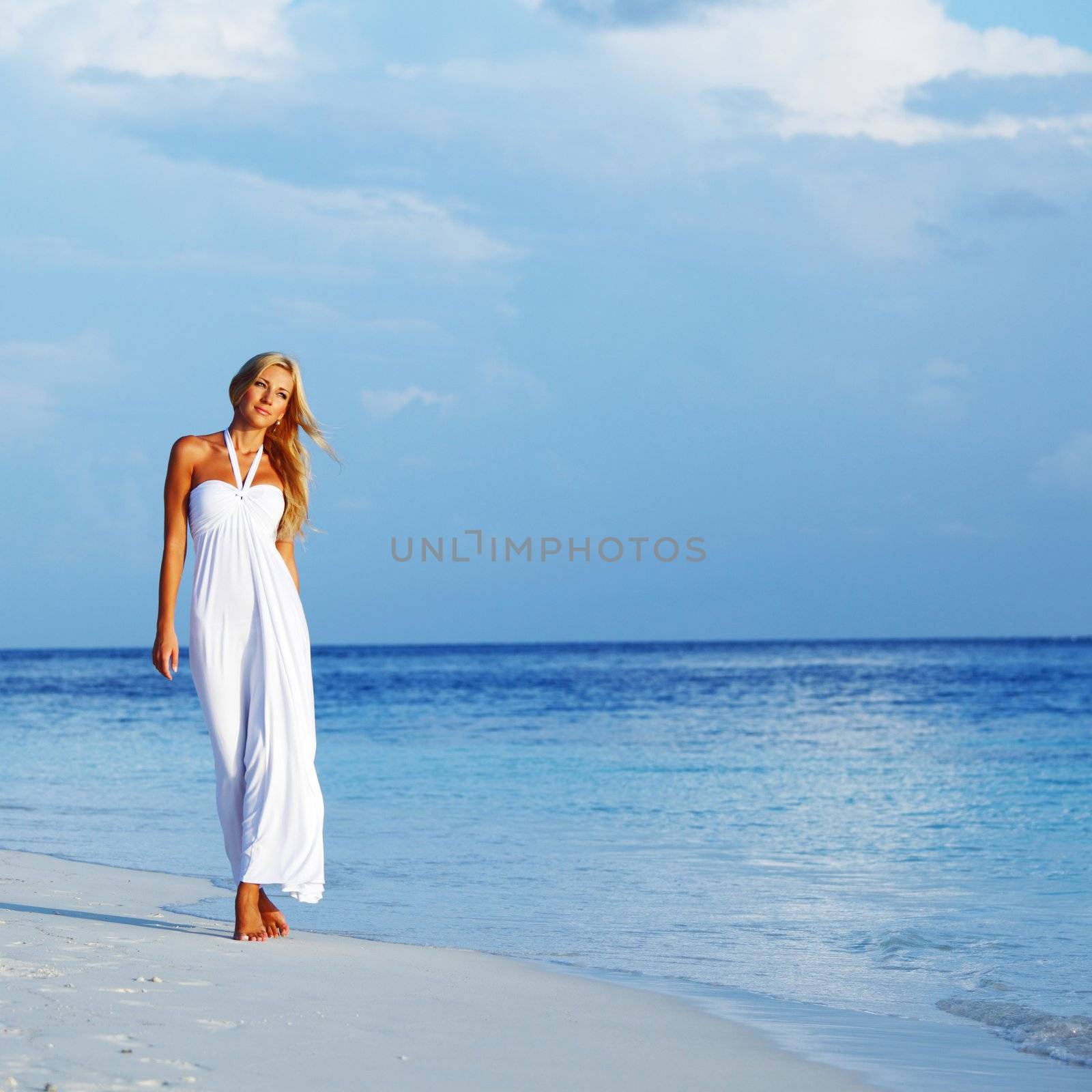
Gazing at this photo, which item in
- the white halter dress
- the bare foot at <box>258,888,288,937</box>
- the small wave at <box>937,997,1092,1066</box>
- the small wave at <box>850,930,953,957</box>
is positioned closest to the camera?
the small wave at <box>937,997,1092,1066</box>

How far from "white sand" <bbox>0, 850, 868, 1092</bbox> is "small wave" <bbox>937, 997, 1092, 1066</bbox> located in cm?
82

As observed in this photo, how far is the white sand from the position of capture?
105 inches

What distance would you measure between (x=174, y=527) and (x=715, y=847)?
4.29 m

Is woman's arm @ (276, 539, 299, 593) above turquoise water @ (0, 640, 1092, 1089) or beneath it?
above

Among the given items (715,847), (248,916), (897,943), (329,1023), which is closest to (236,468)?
(248,916)

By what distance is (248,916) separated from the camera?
423 centimetres

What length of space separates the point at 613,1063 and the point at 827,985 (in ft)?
5.03

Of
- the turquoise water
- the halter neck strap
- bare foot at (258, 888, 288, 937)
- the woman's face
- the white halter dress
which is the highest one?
the woman's face

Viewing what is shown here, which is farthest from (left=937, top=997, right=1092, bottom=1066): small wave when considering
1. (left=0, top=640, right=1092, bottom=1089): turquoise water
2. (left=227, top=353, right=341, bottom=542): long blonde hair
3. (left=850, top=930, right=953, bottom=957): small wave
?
(left=227, top=353, right=341, bottom=542): long blonde hair

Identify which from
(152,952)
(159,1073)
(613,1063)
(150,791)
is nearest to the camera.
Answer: (159,1073)

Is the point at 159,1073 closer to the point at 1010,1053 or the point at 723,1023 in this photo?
the point at 723,1023

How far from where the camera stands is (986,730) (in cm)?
1756

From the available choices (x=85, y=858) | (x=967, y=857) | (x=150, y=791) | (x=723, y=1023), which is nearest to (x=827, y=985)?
(x=723, y=1023)

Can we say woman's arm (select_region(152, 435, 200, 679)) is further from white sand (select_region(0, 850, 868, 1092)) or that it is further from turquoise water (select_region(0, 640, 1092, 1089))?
turquoise water (select_region(0, 640, 1092, 1089))
